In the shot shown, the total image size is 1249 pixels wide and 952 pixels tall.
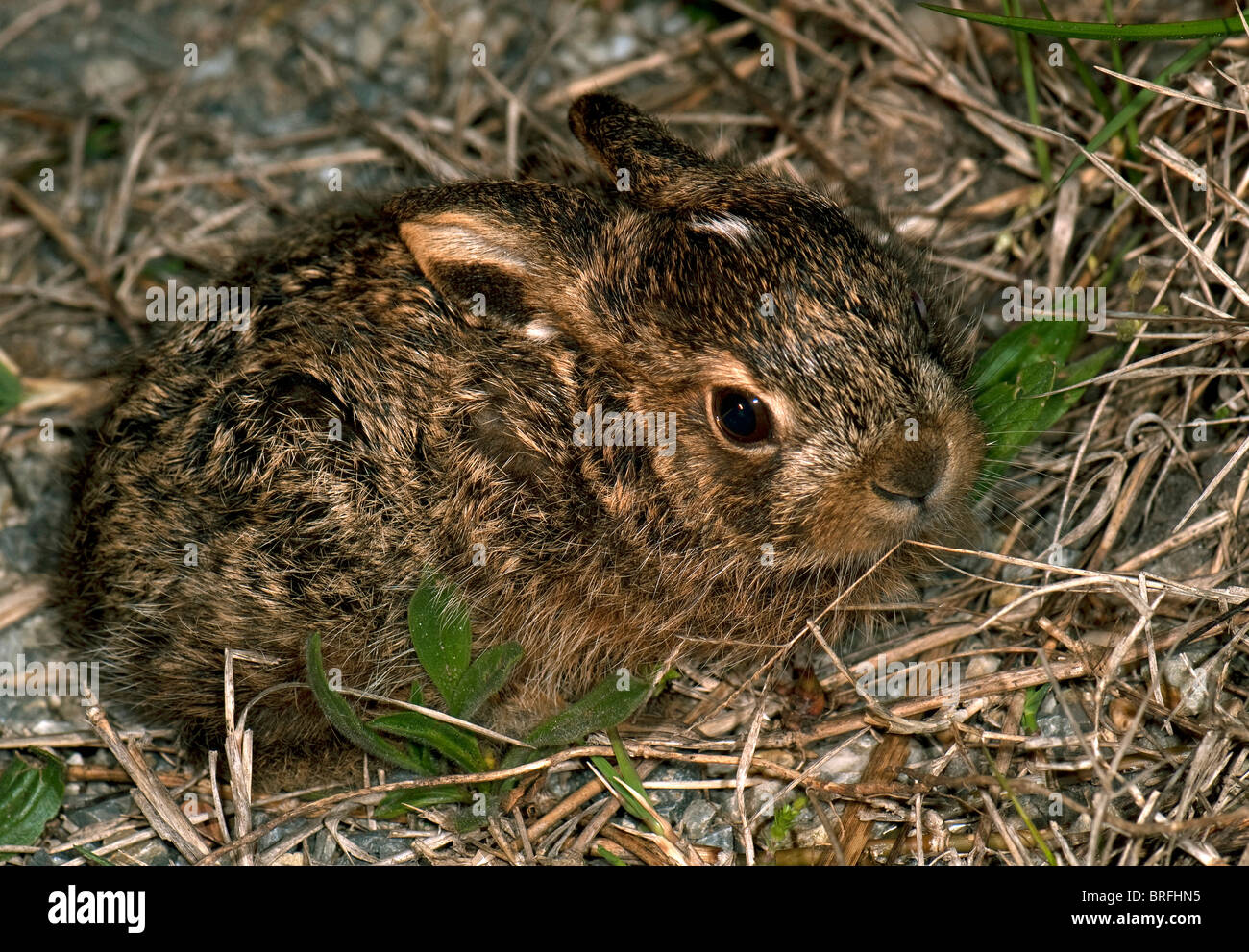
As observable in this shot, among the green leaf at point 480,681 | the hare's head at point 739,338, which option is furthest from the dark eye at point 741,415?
the green leaf at point 480,681

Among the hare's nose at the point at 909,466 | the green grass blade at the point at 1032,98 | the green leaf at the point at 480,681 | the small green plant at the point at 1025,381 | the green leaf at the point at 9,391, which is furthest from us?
the green leaf at the point at 9,391

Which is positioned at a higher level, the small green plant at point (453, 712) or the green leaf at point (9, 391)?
the green leaf at point (9, 391)

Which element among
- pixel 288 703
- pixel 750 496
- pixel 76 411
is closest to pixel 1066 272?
pixel 750 496

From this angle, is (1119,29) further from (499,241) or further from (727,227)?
(499,241)

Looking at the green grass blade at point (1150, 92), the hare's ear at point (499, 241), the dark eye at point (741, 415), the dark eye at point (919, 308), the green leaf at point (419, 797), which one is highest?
the green grass blade at point (1150, 92)

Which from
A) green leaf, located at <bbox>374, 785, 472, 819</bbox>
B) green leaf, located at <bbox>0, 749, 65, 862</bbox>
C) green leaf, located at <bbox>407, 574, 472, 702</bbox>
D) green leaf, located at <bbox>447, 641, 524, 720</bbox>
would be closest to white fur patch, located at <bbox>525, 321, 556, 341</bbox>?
green leaf, located at <bbox>407, 574, 472, 702</bbox>

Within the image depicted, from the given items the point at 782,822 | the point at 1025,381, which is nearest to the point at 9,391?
the point at 782,822

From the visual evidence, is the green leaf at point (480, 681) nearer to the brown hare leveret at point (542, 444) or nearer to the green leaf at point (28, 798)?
the brown hare leveret at point (542, 444)
